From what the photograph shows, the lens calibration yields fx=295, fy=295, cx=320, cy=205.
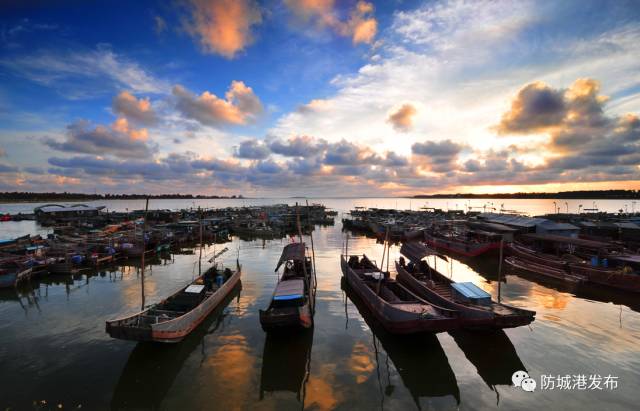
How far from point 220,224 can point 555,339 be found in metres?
67.6

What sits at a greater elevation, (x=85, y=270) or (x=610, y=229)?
(x=610, y=229)

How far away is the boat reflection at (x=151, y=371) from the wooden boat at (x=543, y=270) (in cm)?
3134

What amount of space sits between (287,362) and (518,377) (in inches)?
421

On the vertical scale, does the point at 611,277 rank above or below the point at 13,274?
above

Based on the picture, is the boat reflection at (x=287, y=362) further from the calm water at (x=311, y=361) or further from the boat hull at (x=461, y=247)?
the boat hull at (x=461, y=247)

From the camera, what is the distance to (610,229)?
48.7 meters

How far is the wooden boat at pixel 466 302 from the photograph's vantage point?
1561 cm

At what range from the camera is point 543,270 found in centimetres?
3097

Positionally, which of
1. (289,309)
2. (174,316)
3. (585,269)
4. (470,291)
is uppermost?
(470,291)

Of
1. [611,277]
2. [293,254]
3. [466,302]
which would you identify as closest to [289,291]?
[293,254]

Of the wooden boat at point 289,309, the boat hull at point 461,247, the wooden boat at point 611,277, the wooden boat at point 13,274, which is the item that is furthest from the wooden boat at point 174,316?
the boat hull at point 461,247

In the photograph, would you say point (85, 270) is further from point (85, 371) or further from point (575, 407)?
point (575, 407)

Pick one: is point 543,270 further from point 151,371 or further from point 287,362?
point 151,371

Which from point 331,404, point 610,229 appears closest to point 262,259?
point 331,404
